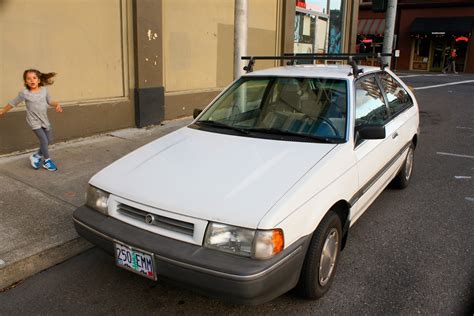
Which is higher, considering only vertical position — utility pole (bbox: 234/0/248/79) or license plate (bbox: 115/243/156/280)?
utility pole (bbox: 234/0/248/79)

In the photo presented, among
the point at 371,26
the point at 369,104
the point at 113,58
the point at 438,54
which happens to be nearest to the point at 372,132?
the point at 369,104

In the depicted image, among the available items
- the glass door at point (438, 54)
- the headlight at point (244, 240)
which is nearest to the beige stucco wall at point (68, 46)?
the headlight at point (244, 240)

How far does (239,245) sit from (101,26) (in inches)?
221

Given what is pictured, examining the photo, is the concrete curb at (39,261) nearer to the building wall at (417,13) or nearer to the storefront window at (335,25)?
the storefront window at (335,25)

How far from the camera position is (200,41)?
29.8 ft

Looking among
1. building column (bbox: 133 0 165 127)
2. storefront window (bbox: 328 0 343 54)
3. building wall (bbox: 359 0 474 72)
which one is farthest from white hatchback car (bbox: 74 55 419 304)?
building wall (bbox: 359 0 474 72)

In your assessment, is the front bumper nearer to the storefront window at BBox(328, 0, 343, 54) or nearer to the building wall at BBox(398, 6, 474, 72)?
the storefront window at BBox(328, 0, 343, 54)

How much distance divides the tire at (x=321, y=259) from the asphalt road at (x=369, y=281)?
5.0 inches

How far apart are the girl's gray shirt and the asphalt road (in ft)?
6.94

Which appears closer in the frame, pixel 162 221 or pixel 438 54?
pixel 162 221

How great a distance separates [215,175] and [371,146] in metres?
1.52

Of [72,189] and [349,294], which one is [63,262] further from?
[349,294]

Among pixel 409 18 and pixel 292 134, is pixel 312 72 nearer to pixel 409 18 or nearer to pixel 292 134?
pixel 292 134

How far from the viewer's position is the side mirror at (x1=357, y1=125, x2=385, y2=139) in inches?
131
